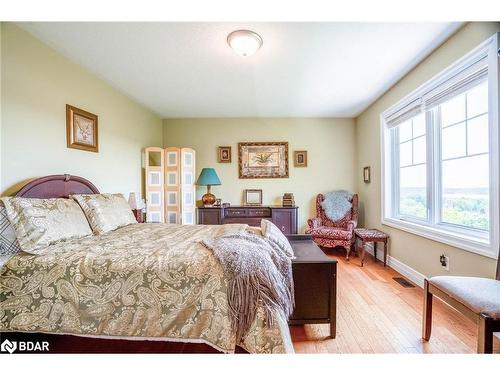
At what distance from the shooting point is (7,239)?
56.7 inches

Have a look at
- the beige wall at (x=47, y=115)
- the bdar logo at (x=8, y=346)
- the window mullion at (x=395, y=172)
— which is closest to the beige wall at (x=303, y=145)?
the window mullion at (x=395, y=172)

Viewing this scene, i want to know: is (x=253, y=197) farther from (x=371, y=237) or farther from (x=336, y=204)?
(x=371, y=237)

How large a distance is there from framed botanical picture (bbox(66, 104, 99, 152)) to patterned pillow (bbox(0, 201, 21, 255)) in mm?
1111

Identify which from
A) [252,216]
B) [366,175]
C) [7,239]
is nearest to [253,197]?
[252,216]

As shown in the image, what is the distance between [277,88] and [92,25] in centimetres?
203

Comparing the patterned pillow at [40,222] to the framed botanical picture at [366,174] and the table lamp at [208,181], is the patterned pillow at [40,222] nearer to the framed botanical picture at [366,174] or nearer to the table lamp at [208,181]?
the table lamp at [208,181]

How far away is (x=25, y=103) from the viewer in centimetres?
188

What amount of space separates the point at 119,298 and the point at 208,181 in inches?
108

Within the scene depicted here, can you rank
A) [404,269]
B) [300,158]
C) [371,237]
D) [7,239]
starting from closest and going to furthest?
[7,239] < [404,269] < [371,237] < [300,158]

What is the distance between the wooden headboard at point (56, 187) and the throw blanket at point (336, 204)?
3.45 m

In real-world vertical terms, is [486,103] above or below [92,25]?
below

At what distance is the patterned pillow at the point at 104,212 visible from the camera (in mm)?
1972
